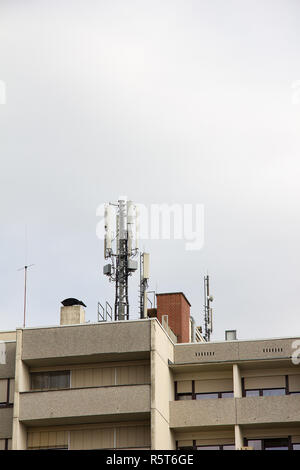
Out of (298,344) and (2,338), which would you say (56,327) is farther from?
(298,344)

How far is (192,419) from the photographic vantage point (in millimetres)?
63031

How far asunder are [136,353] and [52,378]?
530 cm

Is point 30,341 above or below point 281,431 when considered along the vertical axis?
above

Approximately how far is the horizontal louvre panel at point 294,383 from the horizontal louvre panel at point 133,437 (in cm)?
825

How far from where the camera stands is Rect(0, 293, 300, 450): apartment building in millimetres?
62125

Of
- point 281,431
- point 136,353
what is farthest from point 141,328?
point 281,431

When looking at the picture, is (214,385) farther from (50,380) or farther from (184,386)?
(50,380)

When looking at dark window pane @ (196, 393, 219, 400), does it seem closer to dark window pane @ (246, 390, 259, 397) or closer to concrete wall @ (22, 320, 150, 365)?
dark window pane @ (246, 390, 259, 397)

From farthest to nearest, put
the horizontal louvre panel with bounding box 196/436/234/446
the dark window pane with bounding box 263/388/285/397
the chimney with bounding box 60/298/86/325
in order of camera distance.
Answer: the chimney with bounding box 60/298/86/325, the dark window pane with bounding box 263/388/285/397, the horizontal louvre panel with bounding box 196/436/234/446

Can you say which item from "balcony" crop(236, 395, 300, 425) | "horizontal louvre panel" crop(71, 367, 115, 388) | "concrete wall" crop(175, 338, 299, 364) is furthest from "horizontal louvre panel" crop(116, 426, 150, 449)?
"balcony" crop(236, 395, 300, 425)

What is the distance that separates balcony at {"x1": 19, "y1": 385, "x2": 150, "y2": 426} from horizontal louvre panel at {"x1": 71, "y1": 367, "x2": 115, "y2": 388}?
48.5 inches

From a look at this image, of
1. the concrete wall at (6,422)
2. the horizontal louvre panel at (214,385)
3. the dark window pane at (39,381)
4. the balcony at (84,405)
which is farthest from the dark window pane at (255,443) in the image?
the concrete wall at (6,422)

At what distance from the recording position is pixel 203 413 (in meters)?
63.1

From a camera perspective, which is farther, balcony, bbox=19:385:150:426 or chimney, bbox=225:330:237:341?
chimney, bbox=225:330:237:341
